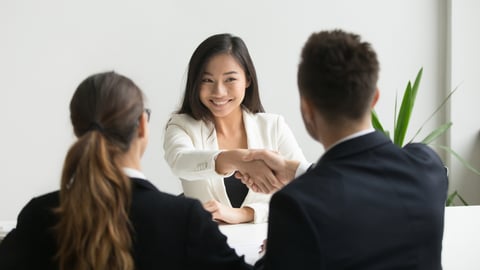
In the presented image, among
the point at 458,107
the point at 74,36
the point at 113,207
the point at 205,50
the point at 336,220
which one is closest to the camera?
the point at 336,220

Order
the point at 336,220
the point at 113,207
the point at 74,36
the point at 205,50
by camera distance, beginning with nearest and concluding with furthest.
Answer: the point at 336,220
the point at 113,207
the point at 205,50
the point at 74,36

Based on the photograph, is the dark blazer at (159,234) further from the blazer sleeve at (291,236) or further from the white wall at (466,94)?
the white wall at (466,94)

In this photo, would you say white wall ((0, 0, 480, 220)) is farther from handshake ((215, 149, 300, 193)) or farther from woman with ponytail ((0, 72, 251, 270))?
woman with ponytail ((0, 72, 251, 270))

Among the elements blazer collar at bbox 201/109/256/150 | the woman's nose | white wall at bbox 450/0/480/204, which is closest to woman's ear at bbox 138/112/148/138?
the woman's nose

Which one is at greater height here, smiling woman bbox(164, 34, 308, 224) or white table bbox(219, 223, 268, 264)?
smiling woman bbox(164, 34, 308, 224)

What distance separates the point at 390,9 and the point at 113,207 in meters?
3.49

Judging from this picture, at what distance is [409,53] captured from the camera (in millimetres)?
4492

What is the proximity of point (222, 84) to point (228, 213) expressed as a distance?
0.70m

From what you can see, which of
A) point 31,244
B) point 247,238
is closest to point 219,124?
point 247,238

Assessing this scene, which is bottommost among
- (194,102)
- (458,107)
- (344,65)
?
(458,107)

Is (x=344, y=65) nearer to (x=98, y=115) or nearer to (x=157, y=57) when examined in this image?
(x=98, y=115)

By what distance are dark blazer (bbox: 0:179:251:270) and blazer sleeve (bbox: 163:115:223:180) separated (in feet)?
3.77

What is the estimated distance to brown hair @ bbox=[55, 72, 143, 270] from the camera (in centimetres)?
140

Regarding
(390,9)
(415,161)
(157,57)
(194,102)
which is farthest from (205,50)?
(390,9)
